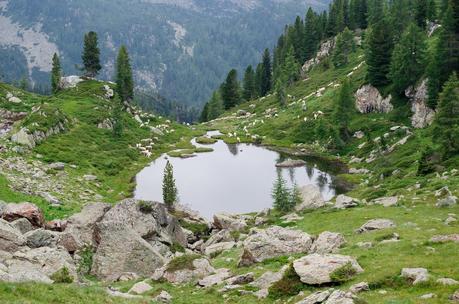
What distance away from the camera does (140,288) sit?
32.5m

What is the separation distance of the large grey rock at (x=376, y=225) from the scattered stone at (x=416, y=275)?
1576cm

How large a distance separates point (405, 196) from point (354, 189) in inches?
882

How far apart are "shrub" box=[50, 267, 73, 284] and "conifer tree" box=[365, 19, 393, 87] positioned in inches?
3821

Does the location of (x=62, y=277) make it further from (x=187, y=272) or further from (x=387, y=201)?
(x=387, y=201)

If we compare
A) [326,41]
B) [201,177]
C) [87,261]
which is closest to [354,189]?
[201,177]

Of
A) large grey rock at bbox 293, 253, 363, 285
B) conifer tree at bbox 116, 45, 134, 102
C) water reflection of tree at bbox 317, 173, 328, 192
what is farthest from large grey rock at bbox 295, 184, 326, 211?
conifer tree at bbox 116, 45, 134, 102

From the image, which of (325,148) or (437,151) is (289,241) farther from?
(325,148)

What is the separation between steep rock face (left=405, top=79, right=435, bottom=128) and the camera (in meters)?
90.3

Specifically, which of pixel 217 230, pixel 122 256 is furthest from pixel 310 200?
pixel 122 256

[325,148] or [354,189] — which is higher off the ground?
[325,148]

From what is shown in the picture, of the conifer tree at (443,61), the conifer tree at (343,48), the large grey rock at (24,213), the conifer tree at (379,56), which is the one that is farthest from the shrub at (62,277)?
the conifer tree at (343,48)

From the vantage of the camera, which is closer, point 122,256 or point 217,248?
point 122,256

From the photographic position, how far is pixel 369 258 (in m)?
29.9

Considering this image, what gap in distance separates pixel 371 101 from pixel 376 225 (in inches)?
3154
